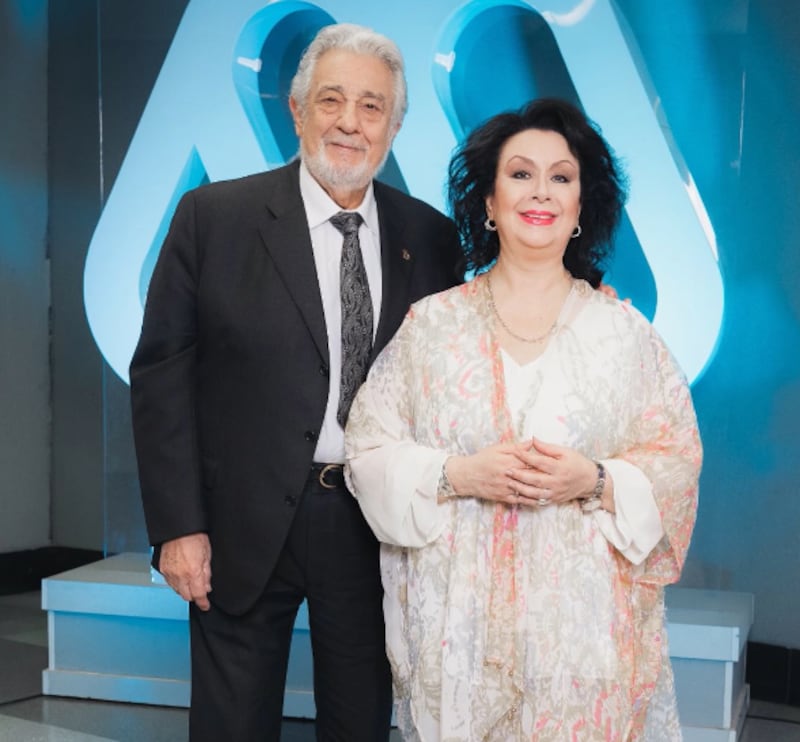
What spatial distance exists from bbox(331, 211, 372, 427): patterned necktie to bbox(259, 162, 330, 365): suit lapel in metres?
0.05

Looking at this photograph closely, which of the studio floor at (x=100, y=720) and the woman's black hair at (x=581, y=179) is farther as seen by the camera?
the studio floor at (x=100, y=720)

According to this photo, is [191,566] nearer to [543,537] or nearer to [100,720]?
[543,537]

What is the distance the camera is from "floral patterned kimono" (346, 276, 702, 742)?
6.36 ft

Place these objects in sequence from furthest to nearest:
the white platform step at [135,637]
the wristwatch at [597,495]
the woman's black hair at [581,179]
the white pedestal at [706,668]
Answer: the white platform step at [135,637] → the white pedestal at [706,668] → the woman's black hair at [581,179] → the wristwatch at [597,495]

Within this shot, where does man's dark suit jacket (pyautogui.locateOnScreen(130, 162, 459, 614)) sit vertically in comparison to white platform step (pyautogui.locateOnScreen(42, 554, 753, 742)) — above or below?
above

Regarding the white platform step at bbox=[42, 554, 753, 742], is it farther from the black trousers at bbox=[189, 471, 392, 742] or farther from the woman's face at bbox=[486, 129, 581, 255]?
the woman's face at bbox=[486, 129, 581, 255]

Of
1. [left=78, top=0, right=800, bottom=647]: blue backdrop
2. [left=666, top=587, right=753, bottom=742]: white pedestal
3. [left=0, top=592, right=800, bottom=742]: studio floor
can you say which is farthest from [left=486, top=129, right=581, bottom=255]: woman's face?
[left=0, top=592, right=800, bottom=742]: studio floor

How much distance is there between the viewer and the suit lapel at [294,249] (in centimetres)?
216

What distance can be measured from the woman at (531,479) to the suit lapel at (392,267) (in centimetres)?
11

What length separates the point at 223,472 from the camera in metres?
2.23

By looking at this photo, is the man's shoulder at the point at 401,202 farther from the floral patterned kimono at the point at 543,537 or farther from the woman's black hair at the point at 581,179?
the floral patterned kimono at the point at 543,537

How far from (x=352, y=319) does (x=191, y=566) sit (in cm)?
59

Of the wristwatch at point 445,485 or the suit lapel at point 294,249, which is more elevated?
the suit lapel at point 294,249

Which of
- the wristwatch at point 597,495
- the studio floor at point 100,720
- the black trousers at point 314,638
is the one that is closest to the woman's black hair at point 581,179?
the wristwatch at point 597,495
